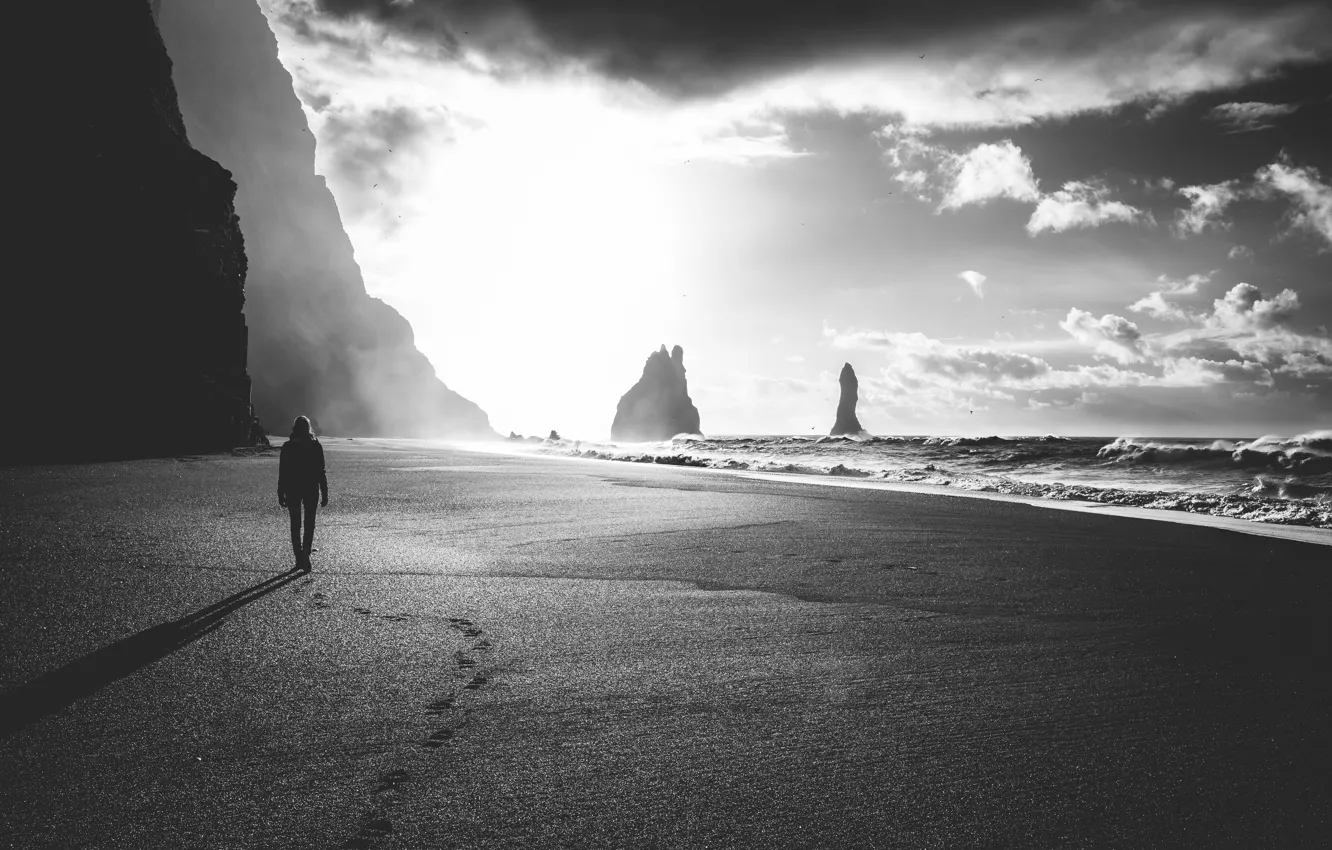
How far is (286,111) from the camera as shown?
118875 mm

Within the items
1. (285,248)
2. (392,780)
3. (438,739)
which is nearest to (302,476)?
(438,739)

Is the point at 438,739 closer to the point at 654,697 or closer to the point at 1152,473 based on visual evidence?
the point at 654,697

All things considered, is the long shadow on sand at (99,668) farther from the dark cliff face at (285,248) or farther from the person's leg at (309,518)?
the dark cliff face at (285,248)

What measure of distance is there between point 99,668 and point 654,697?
365 centimetres

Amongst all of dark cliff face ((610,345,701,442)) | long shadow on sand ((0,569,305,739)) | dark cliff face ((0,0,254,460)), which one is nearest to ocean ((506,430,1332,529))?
long shadow on sand ((0,569,305,739))

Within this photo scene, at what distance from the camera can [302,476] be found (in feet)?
28.6

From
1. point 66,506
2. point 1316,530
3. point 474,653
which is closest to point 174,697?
point 474,653

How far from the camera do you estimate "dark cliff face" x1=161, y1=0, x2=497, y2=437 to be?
10150cm

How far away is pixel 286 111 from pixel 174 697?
141714 millimetres

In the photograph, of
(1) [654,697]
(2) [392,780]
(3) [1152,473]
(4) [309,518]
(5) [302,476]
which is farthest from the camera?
(3) [1152,473]

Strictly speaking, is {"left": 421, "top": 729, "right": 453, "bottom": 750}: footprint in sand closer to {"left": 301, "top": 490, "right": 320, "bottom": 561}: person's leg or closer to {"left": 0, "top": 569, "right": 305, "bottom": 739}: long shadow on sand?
{"left": 0, "top": 569, "right": 305, "bottom": 739}: long shadow on sand

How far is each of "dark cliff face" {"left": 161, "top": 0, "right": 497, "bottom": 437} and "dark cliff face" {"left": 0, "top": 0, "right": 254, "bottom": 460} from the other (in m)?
68.3

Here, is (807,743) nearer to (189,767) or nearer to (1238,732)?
(1238,732)

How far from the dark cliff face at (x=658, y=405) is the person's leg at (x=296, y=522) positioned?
14565cm
